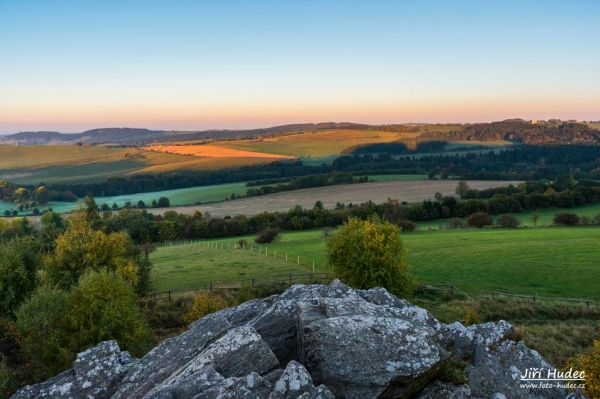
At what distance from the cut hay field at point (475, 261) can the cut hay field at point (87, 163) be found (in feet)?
323

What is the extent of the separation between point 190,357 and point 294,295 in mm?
4909

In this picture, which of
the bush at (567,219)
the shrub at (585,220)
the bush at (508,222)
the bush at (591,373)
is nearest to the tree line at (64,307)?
the bush at (591,373)

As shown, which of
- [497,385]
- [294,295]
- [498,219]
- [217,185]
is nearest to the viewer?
[497,385]

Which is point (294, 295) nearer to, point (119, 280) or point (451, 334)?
point (451, 334)

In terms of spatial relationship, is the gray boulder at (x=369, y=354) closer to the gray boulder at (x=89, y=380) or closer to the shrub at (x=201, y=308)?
the gray boulder at (x=89, y=380)

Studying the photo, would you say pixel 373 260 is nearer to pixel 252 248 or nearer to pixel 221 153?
pixel 252 248

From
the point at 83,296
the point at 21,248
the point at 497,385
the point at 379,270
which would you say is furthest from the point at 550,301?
the point at 21,248

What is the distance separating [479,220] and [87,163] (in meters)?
156

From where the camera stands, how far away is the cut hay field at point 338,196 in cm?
10244

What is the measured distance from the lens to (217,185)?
14312 centimetres

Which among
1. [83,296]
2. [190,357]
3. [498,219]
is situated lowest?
[498,219]

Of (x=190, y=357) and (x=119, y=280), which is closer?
(x=190, y=357)

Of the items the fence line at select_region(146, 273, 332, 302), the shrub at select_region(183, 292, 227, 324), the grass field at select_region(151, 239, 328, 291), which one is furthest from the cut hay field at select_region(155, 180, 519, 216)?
the shrub at select_region(183, 292, 227, 324)

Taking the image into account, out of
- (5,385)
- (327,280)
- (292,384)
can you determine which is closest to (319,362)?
(292,384)
